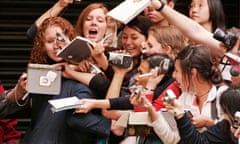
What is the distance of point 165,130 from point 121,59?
0.71m

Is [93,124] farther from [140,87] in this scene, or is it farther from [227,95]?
[227,95]

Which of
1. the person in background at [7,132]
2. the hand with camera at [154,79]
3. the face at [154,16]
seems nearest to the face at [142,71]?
the hand with camera at [154,79]

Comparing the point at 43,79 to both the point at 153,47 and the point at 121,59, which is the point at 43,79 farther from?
the point at 153,47

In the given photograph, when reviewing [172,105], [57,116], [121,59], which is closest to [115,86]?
[121,59]

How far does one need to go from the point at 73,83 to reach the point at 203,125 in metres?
1.03

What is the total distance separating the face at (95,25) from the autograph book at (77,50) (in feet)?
1.66

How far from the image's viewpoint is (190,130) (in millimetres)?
4434

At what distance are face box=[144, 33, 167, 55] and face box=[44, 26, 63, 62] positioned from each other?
2.02 feet

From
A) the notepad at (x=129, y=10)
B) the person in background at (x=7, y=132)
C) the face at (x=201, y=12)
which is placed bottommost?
the person in background at (x=7, y=132)

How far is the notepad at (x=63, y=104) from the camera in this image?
15.8ft

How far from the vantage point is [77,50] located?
5082mm

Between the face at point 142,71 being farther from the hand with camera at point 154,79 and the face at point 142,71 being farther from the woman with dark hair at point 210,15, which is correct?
the woman with dark hair at point 210,15

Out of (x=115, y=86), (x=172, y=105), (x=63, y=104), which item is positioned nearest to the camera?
(x=172, y=105)

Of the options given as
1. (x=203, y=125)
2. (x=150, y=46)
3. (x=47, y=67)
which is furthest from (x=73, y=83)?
(x=203, y=125)
